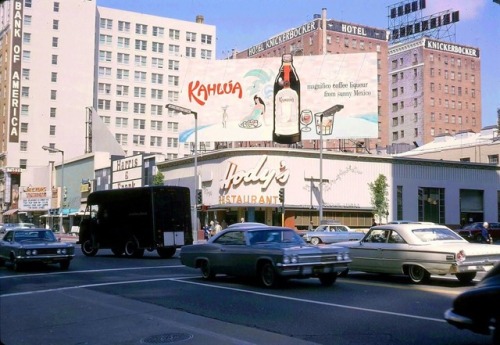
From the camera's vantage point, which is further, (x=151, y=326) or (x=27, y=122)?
(x=27, y=122)

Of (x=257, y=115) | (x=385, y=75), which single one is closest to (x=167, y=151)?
(x=385, y=75)

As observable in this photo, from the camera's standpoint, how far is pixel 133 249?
994 inches

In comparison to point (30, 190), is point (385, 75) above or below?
above

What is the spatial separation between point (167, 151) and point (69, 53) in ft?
74.6

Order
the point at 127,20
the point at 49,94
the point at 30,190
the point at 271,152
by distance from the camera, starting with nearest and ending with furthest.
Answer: the point at 271,152 → the point at 30,190 → the point at 49,94 → the point at 127,20

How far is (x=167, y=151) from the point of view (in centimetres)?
10406

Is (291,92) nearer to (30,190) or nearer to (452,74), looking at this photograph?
(30,190)

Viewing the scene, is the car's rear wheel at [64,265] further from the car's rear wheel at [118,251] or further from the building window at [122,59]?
the building window at [122,59]

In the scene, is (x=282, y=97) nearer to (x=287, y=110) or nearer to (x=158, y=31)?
(x=287, y=110)

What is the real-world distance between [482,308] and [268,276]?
8059mm

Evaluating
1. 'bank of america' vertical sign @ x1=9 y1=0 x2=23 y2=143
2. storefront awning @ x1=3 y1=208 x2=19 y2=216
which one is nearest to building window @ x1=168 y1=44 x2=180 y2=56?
'bank of america' vertical sign @ x1=9 y1=0 x2=23 y2=143

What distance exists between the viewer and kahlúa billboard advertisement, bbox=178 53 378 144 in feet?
162

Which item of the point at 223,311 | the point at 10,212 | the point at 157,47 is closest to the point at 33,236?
the point at 223,311

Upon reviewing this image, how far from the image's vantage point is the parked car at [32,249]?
18.9m
